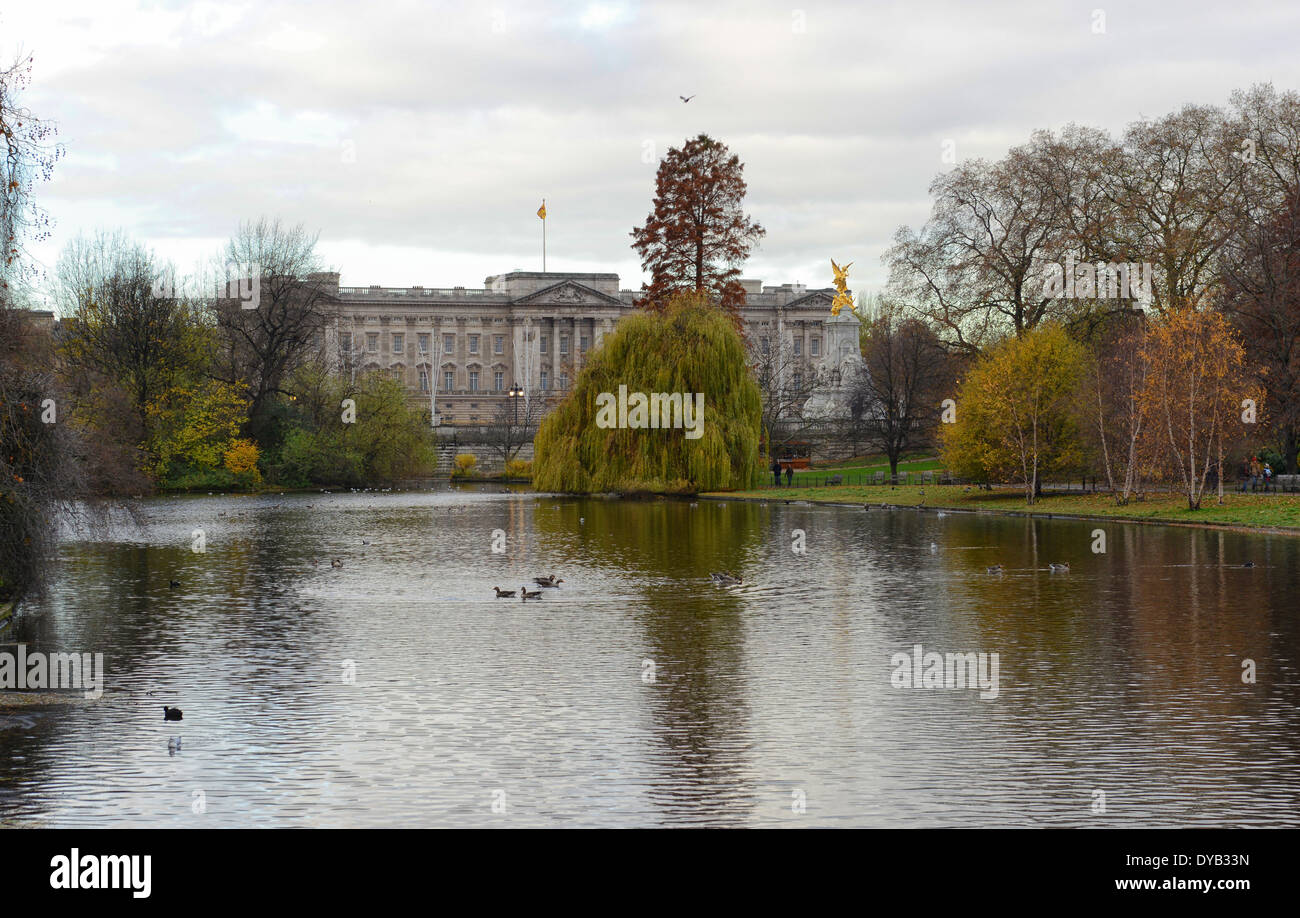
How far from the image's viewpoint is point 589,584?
24.2 metres

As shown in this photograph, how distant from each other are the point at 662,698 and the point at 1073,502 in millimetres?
38505

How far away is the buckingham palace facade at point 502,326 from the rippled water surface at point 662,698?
121m

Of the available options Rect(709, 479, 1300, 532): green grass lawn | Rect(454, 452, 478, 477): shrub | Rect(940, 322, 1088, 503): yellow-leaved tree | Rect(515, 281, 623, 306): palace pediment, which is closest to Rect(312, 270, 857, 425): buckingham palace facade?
Rect(515, 281, 623, 306): palace pediment

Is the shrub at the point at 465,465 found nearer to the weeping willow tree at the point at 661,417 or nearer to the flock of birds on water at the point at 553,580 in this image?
the weeping willow tree at the point at 661,417

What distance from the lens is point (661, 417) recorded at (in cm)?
5981

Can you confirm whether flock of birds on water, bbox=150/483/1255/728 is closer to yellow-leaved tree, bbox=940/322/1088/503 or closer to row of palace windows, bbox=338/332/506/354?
yellow-leaved tree, bbox=940/322/1088/503

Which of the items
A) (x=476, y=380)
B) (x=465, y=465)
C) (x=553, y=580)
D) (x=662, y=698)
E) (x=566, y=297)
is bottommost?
(x=662, y=698)

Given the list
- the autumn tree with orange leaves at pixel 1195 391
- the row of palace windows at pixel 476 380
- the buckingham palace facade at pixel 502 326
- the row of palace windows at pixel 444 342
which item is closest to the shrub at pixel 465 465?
the buckingham palace facade at pixel 502 326

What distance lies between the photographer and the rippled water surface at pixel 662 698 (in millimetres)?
9625

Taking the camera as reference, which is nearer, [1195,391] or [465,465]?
[1195,391]

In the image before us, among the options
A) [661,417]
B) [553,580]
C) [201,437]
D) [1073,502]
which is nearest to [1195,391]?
[1073,502]

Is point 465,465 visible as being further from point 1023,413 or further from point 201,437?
point 1023,413
